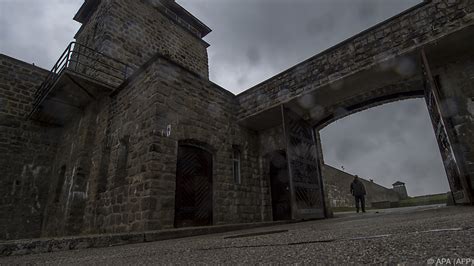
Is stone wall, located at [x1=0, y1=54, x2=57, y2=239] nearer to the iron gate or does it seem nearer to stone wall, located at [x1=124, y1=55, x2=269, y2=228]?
stone wall, located at [x1=124, y1=55, x2=269, y2=228]

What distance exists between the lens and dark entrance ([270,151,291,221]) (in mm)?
8086

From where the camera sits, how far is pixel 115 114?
7125mm

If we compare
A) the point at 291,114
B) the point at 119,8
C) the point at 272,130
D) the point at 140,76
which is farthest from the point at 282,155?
the point at 119,8

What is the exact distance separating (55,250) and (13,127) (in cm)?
843

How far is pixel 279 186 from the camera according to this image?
832 centimetres

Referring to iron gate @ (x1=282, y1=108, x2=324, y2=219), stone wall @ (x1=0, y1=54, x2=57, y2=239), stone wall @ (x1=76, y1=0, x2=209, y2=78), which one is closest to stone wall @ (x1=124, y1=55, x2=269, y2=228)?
iron gate @ (x1=282, y1=108, x2=324, y2=219)

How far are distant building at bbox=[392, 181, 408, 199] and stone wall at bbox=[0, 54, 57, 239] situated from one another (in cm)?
2405

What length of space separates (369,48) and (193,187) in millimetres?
5473

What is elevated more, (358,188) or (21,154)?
(21,154)

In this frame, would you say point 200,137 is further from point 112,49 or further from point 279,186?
point 112,49

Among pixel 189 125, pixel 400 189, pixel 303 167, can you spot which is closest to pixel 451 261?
pixel 189 125

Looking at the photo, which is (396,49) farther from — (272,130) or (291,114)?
(272,130)

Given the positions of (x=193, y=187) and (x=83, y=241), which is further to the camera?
(x=193, y=187)

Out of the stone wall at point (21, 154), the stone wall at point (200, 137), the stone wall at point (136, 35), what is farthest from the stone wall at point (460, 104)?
the stone wall at point (21, 154)
